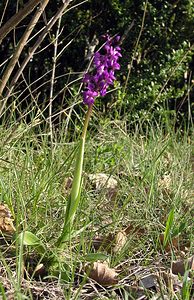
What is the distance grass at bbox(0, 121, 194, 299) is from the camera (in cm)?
240

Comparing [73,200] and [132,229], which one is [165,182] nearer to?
[132,229]

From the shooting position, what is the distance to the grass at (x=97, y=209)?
7.86 feet

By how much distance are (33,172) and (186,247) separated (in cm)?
71

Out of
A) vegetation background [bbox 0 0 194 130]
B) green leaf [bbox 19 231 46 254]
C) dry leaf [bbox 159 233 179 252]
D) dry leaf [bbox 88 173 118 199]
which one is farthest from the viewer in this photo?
vegetation background [bbox 0 0 194 130]

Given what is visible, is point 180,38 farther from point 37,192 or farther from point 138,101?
point 37,192

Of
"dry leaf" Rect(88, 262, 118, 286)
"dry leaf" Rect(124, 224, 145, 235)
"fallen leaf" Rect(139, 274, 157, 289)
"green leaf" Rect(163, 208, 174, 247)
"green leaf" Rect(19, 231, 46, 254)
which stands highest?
"green leaf" Rect(19, 231, 46, 254)

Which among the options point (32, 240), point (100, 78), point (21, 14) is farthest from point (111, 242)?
point (21, 14)

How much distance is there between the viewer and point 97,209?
2869 mm

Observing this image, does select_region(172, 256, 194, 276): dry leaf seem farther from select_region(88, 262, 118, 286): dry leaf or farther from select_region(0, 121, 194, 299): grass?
select_region(88, 262, 118, 286): dry leaf

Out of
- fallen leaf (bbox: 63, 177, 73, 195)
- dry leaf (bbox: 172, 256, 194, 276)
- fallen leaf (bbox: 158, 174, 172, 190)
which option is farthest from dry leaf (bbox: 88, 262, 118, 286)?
fallen leaf (bbox: 158, 174, 172, 190)

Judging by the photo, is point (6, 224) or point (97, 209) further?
point (97, 209)

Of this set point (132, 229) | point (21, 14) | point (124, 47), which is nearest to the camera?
point (21, 14)

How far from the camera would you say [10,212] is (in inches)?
103

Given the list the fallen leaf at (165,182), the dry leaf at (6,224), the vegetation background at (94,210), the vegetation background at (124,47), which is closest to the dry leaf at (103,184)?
the vegetation background at (94,210)
